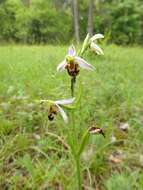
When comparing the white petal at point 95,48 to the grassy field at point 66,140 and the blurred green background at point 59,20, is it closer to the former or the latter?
the grassy field at point 66,140

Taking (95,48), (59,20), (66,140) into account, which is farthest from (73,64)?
(59,20)

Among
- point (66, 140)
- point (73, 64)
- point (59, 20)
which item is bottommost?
point (66, 140)

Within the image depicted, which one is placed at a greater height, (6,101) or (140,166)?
(6,101)

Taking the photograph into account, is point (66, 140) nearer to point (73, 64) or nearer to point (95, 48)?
point (95, 48)

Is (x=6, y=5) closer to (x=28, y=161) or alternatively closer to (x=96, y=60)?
(x=96, y=60)

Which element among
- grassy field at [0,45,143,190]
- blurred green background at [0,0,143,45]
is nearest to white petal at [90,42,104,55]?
grassy field at [0,45,143,190]

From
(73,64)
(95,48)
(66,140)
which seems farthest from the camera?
(66,140)

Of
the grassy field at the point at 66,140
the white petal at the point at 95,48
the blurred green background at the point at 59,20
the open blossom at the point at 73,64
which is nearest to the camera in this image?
the open blossom at the point at 73,64

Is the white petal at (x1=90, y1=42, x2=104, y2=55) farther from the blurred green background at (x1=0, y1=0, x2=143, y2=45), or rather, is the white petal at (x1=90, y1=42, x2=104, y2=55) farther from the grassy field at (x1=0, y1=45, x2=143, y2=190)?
the blurred green background at (x1=0, y1=0, x2=143, y2=45)

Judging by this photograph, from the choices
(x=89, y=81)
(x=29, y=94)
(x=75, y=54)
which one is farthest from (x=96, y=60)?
(x=75, y=54)

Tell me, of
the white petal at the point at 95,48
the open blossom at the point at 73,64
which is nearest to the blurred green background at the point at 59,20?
the white petal at the point at 95,48

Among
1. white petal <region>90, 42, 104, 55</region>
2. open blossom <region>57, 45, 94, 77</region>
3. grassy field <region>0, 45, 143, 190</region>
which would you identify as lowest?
grassy field <region>0, 45, 143, 190</region>
